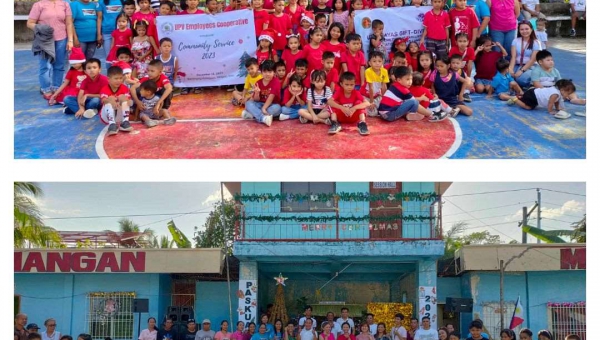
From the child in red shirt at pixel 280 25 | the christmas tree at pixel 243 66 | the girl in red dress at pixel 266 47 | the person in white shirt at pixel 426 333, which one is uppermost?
the child in red shirt at pixel 280 25

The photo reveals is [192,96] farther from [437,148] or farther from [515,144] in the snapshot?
[515,144]

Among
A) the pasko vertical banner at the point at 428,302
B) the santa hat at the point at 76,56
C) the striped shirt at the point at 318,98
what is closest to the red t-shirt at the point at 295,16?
the striped shirt at the point at 318,98

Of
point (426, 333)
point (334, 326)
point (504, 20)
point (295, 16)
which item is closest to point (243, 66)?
point (295, 16)

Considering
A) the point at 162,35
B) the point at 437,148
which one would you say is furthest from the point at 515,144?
the point at 162,35

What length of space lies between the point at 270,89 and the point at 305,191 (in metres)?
3.59

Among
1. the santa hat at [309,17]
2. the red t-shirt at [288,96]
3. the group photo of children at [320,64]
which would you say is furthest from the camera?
the santa hat at [309,17]

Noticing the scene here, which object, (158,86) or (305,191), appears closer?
(158,86)

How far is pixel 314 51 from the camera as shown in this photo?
1094 cm

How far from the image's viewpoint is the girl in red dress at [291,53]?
10911 mm

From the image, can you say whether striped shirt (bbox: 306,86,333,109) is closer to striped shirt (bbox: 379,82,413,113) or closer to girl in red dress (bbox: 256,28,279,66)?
striped shirt (bbox: 379,82,413,113)

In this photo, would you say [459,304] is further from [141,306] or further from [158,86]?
[158,86]

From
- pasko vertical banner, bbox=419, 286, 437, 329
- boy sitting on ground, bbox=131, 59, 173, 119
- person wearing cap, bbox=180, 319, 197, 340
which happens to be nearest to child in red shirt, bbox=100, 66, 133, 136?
boy sitting on ground, bbox=131, 59, 173, 119

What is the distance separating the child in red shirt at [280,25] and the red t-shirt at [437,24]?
6.35 feet

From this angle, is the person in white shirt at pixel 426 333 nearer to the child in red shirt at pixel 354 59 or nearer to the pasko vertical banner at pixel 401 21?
the child in red shirt at pixel 354 59
